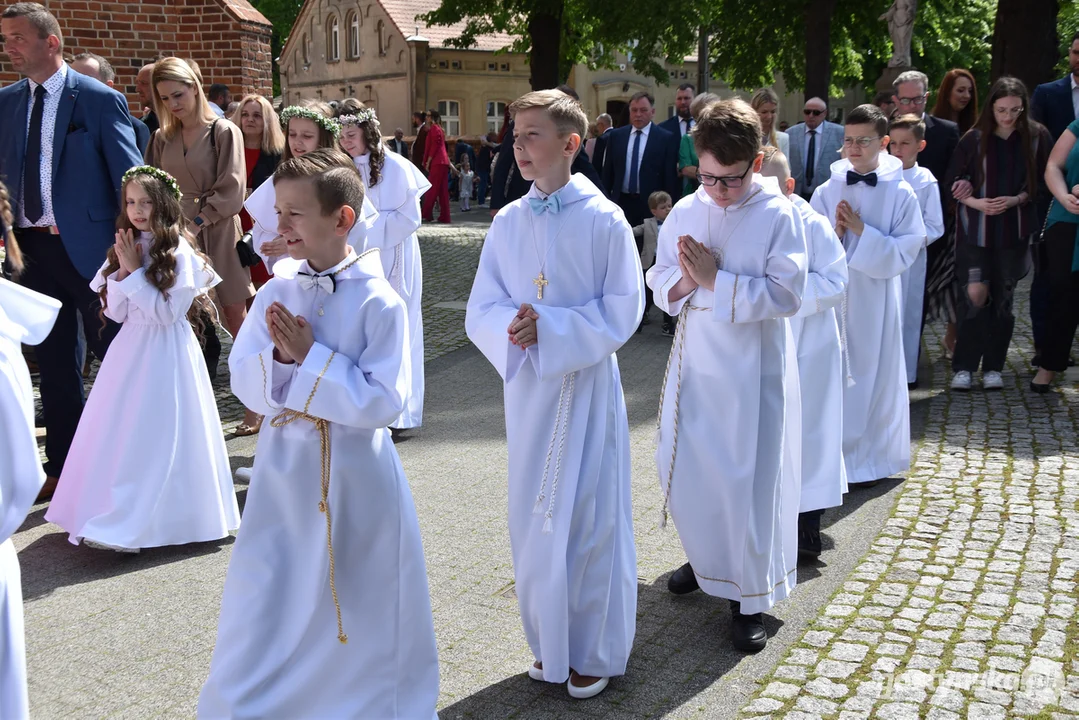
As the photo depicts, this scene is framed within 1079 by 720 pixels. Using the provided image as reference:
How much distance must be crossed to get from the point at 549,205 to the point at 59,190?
3.66 metres

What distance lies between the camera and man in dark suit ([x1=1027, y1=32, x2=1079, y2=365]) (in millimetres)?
9195

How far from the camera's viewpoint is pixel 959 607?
4.73 meters

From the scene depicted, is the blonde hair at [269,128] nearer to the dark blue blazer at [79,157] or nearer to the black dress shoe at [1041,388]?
the dark blue blazer at [79,157]

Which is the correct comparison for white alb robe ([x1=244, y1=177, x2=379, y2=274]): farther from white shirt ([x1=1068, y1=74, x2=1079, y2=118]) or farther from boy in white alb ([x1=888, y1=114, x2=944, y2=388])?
white shirt ([x1=1068, y1=74, x2=1079, y2=118])

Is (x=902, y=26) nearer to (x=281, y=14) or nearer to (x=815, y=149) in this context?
(x=815, y=149)

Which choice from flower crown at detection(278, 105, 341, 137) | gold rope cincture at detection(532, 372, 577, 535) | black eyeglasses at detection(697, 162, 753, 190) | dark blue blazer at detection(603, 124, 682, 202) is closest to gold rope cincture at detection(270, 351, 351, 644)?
gold rope cincture at detection(532, 372, 577, 535)

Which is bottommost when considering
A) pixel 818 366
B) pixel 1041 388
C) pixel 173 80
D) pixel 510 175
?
pixel 1041 388

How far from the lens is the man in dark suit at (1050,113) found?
9.20 meters

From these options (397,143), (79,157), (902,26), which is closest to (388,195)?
(79,157)

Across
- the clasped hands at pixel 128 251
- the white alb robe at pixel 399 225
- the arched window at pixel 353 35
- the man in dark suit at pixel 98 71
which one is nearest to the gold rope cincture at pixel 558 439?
the clasped hands at pixel 128 251

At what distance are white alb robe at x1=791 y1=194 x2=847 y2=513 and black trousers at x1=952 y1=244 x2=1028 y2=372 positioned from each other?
371 cm

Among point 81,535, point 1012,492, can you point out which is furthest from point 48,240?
point 1012,492

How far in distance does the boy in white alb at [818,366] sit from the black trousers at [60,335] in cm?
382

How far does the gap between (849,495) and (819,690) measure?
8.46ft
